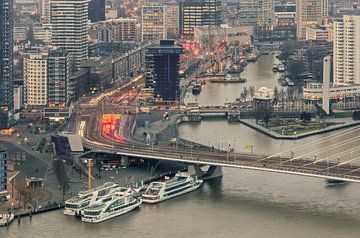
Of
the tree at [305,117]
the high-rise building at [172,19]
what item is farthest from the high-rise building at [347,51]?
the high-rise building at [172,19]

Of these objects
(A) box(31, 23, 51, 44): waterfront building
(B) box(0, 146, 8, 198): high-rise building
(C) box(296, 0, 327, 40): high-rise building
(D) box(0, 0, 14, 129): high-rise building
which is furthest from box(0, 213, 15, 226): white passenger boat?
(C) box(296, 0, 327, 40): high-rise building

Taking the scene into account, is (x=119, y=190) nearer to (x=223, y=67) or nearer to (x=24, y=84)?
(x=24, y=84)

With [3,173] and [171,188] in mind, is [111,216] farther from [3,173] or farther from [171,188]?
[3,173]

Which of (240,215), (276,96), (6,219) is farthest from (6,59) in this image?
(240,215)

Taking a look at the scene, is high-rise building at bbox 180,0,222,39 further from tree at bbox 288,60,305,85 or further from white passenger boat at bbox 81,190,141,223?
white passenger boat at bbox 81,190,141,223

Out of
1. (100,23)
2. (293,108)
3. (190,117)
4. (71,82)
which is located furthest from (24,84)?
(100,23)
